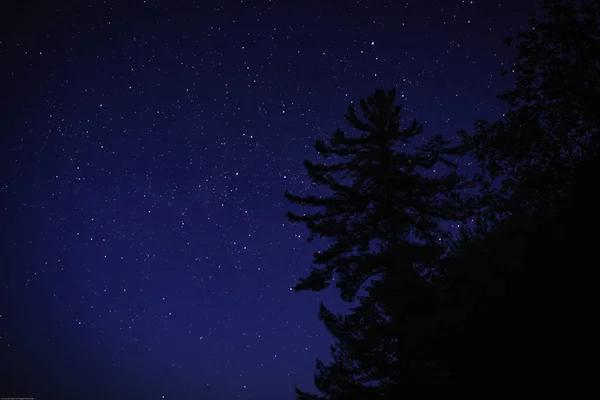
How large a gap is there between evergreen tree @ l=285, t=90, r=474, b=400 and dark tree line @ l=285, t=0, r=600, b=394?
0.12 ft

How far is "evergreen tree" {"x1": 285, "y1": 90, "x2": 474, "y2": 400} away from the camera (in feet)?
29.0

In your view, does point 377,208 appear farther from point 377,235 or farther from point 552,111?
point 552,111

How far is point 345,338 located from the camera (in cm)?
1045

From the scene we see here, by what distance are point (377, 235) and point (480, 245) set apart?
8.84 feet

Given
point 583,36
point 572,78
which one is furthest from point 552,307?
point 583,36

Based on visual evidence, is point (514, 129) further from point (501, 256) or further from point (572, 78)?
point (501, 256)

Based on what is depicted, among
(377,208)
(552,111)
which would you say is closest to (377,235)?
(377,208)

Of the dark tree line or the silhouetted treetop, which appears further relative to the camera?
the silhouetted treetop

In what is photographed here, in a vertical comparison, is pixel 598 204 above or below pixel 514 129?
below

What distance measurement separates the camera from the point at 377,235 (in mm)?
10344

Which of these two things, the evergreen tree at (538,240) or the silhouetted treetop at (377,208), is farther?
the silhouetted treetop at (377,208)

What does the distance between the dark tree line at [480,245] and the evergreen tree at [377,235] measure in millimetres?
38

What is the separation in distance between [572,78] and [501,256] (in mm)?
5287

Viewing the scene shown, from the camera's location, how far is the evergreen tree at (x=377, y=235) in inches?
348
